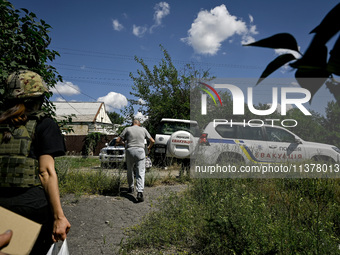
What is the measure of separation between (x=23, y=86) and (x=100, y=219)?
3.28m

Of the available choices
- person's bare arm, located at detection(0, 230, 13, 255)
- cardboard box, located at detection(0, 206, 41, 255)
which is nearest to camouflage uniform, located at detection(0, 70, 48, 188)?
cardboard box, located at detection(0, 206, 41, 255)

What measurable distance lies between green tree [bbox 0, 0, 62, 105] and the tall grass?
283 centimetres

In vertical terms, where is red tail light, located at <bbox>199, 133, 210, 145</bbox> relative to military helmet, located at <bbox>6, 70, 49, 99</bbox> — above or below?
below

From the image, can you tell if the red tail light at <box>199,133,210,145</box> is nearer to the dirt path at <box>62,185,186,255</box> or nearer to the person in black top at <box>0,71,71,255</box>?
the dirt path at <box>62,185,186,255</box>

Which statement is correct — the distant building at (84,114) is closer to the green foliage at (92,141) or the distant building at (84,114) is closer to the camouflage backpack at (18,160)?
the green foliage at (92,141)

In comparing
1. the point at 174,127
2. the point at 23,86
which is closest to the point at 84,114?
the point at 174,127

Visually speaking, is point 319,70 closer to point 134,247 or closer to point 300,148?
point 134,247

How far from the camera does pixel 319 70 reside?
1.46ft

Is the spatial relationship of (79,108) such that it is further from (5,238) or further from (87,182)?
(5,238)

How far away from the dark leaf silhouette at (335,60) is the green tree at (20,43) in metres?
3.71

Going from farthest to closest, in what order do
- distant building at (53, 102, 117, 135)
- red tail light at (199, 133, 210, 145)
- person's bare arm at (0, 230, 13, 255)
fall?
distant building at (53, 102, 117, 135)
red tail light at (199, 133, 210, 145)
person's bare arm at (0, 230, 13, 255)

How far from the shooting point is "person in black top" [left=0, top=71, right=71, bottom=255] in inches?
67.1

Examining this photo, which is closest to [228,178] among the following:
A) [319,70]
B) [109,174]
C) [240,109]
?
[109,174]

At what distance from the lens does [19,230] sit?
1545mm
